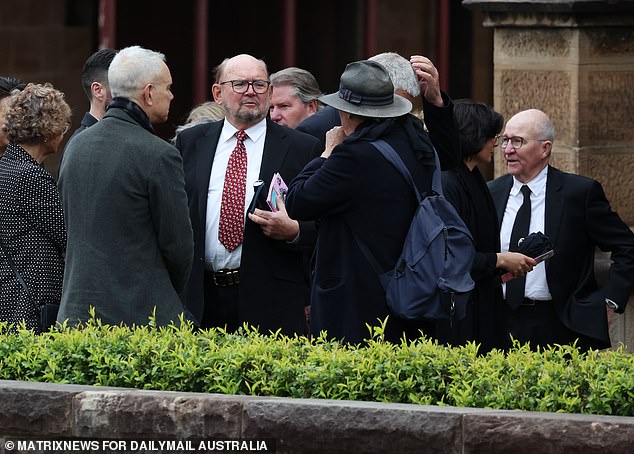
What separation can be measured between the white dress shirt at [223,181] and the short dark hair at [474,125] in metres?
0.97

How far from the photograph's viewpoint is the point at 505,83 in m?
10.4

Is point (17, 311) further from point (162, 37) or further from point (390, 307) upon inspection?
point (162, 37)

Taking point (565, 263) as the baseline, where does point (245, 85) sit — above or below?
above

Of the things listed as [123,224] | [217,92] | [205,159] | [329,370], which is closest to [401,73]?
[205,159]

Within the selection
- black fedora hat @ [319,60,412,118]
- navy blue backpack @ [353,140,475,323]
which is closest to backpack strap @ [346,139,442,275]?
navy blue backpack @ [353,140,475,323]

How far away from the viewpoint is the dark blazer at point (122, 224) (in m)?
7.42

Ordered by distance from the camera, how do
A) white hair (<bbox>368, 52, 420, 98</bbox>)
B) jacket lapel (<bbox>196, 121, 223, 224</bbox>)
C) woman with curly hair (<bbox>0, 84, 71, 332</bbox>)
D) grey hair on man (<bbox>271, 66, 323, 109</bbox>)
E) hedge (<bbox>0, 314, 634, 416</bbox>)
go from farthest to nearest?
grey hair on man (<bbox>271, 66, 323, 109</bbox>)
jacket lapel (<bbox>196, 121, 223, 224</bbox>)
white hair (<bbox>368, 52, 420, 98</bbox>)
woman with curly hair (<bbox>0, 84, 71, 332</bbox>)
hedge (<bbox>0, 314, 634, 416</bbox>)

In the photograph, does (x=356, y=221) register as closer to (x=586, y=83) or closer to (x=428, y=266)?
(x=428, y=266)

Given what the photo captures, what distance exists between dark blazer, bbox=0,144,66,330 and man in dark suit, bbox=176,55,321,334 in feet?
2.44

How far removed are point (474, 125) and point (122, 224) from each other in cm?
206

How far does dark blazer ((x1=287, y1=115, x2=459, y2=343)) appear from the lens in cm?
728

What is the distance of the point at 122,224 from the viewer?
24.3 feet

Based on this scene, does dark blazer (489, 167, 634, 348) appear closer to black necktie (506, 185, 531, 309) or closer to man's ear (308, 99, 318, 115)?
black necktie (506, 185, 531, 309)

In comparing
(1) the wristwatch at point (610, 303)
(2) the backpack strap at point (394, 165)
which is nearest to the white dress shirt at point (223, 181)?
(2) the backpack strap at point (394, 165)
